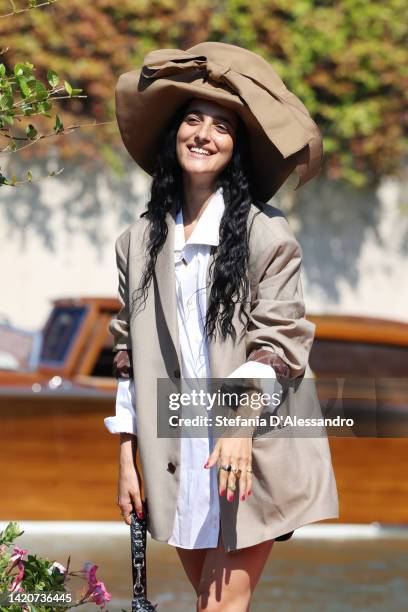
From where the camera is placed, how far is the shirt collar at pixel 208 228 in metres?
3.22

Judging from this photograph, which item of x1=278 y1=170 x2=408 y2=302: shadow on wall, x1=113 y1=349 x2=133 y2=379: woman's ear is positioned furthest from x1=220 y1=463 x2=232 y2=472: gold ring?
x1=278 y1=170 x2=408 y2=302: shadow on wall

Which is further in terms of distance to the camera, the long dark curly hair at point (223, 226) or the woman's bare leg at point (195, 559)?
the woman's bare leg at point (195, 559)

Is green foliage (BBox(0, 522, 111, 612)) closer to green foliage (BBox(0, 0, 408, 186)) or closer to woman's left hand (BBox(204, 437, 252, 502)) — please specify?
woman's left hand (BBox(204, 437, 252, 502))

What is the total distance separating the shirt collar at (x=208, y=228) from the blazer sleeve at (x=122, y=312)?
0.17 meters

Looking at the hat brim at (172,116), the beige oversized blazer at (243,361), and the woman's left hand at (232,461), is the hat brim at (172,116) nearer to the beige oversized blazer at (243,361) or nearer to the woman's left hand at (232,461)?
the beige oversized blazer at (243,361)

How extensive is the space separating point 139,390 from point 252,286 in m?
0.37

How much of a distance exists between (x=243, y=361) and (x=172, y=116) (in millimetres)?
652

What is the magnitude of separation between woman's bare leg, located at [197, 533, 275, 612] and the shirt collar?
2.31 feet

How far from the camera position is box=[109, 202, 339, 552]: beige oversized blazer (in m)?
3.12

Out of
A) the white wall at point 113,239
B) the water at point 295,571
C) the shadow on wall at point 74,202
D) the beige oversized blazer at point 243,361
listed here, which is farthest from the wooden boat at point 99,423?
the shadow on wall at point 74,202

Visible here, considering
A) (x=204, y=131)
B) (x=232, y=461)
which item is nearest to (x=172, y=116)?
(x=204, y=131)

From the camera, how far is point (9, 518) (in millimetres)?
6852

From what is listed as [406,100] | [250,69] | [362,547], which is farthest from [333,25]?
[250,69]

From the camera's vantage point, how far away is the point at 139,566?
10.5 ft
